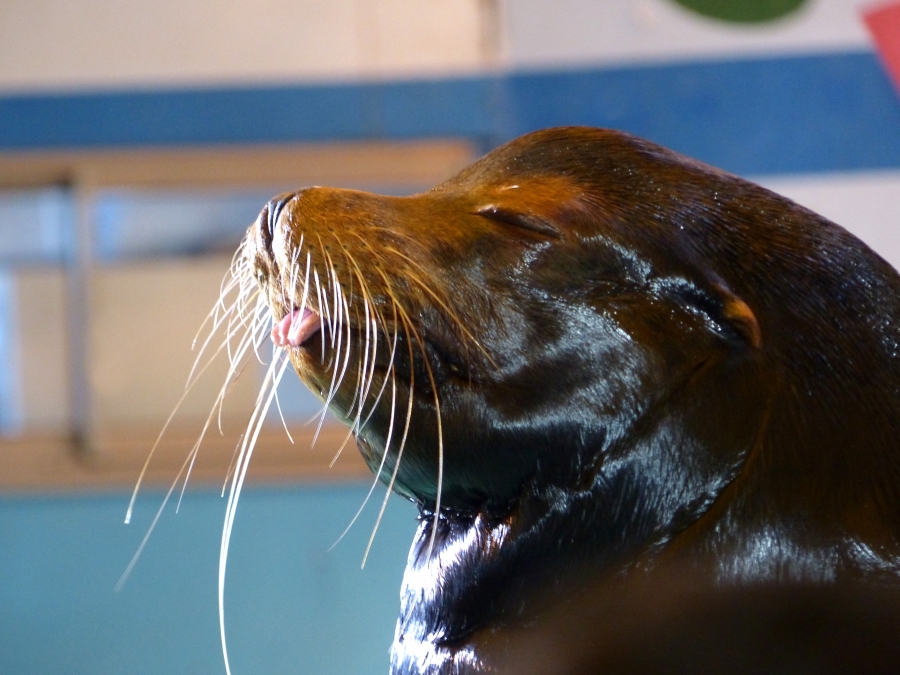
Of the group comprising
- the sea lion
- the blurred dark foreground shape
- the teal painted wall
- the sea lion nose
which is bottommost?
the teal painted wall

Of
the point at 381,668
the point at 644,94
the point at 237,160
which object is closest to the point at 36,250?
the point at 237,160

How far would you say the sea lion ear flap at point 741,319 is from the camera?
1.65ft

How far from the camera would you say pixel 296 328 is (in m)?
0.53

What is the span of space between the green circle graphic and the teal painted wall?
1.51 meters

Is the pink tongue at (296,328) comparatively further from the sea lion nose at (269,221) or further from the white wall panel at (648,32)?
the white wall panel at (648,32)

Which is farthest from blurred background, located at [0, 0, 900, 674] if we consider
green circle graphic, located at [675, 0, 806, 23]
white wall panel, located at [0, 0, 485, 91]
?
green circle graphic, located at [675, 0, 806, 23]

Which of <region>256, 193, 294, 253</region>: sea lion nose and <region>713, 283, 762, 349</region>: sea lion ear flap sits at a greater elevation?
<region>256, 193, 294, 253</region>: sea lion nose

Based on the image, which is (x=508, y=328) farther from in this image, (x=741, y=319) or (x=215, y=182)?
(x=215, y=182)

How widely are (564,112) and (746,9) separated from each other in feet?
1.72

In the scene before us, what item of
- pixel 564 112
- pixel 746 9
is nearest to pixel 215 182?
pixel 564 112

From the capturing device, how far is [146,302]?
2982 millimetres

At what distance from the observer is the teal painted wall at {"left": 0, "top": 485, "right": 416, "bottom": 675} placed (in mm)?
2852

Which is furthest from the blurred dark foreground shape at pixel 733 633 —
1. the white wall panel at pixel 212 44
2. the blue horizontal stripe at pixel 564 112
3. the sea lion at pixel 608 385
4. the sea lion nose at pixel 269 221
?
the white wall panel at pixel 212 44

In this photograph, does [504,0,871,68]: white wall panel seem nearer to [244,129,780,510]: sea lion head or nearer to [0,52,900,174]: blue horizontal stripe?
[0,52,900,174]: blue horizontal stripe
